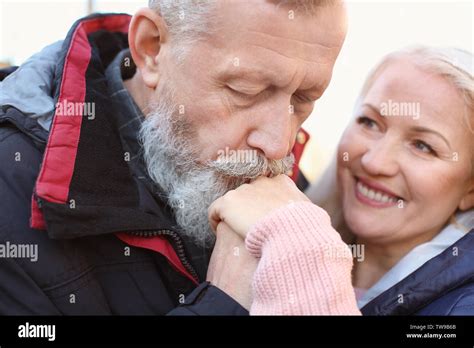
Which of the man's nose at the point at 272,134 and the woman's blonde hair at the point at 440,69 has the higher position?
the woman's blonde hair at the point at 440,69

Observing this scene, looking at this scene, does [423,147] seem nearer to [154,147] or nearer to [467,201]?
[467,201]

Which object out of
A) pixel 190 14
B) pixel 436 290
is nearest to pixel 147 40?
pixel 190 14

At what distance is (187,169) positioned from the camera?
2295 millimetres

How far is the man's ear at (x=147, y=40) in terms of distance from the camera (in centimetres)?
225

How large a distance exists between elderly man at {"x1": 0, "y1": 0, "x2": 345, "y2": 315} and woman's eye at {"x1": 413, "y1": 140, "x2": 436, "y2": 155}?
766 millimetres

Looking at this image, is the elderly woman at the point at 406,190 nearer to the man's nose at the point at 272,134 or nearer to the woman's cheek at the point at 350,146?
the woman's cheek at the point at 350,146

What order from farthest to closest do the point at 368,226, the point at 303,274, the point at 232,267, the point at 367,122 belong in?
the point at 367,122 < the point at 368,226 < the point at 232,267 < the point at 303,274

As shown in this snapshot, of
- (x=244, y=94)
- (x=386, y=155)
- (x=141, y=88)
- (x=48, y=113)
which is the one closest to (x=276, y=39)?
(x=244, y=94)

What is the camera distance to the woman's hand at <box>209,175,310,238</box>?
2096mm

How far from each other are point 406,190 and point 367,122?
403 mm

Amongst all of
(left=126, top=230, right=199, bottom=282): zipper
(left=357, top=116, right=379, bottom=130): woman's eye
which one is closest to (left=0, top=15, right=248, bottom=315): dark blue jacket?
(left=126, top=230, right=199, bottom=282): zipper

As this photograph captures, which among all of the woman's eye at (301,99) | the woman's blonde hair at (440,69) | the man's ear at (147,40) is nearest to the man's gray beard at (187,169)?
the man's ear at (147,40)
